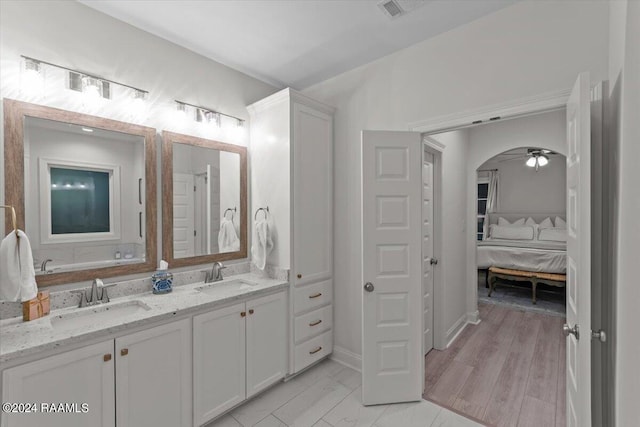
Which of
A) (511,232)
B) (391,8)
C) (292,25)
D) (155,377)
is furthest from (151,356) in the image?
(511,232)

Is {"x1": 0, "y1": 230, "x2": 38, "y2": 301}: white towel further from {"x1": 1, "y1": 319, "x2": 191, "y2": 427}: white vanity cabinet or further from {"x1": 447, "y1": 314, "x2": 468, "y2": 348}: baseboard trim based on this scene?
{"x1": 447, "y1": 314, "x2": 468, "y2": 348}: baseboard trim

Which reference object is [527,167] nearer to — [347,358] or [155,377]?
[347,358]

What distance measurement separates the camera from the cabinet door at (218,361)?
190cm

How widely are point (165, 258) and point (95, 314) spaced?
60cm

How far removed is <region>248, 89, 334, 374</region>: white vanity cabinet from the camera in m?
2.53

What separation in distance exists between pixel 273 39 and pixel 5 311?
248 cm

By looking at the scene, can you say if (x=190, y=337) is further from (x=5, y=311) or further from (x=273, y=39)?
(x=273, y=39)

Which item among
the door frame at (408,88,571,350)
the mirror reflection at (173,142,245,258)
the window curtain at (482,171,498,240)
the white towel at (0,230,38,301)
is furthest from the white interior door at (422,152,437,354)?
the window curtain at (482,171,498,240)

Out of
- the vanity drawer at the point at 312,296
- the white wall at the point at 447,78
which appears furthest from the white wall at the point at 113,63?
the vanity drawer at the point at 312,296

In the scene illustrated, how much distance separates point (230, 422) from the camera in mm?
2045

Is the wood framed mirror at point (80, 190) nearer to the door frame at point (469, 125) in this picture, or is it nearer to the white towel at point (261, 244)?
the white towel at point (261, 244)

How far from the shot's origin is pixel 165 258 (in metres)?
2.30

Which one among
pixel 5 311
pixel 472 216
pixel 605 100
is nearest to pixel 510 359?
pixel 472 216

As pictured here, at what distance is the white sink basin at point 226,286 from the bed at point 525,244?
4.50 metres
